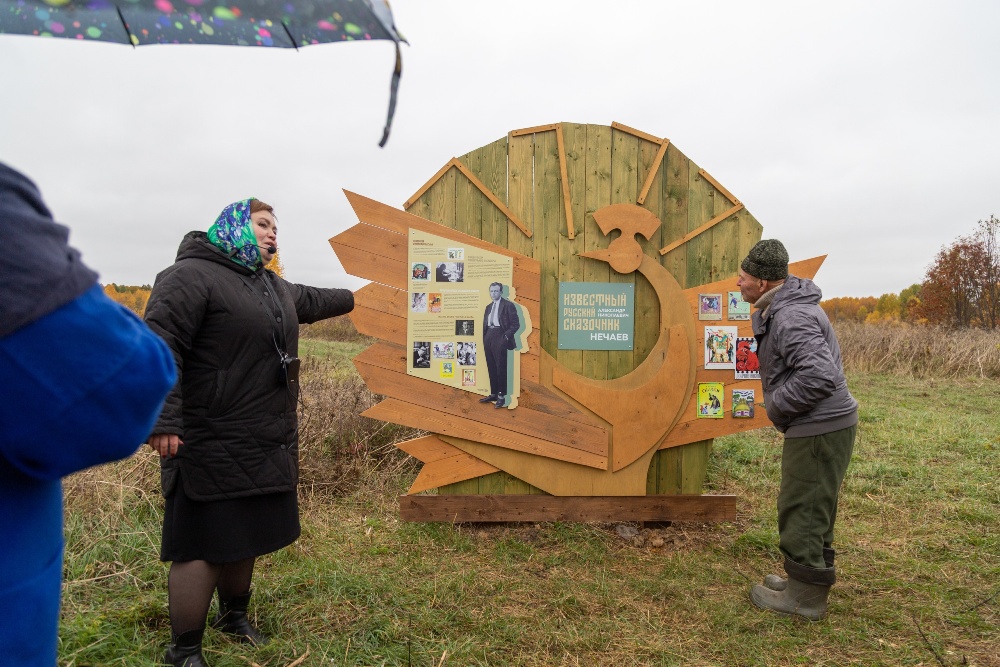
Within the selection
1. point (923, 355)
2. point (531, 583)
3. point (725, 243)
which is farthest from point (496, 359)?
point (923, 355)

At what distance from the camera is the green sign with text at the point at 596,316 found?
459cm

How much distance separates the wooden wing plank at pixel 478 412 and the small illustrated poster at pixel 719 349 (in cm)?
95

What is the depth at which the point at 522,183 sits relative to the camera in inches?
181

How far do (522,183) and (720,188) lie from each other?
4.84 ft

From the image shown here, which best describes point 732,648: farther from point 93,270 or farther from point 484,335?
point 93,270

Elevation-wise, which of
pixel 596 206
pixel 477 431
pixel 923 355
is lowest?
pixel 477 431

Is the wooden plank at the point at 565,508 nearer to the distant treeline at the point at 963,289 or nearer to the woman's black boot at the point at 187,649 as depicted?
the woman's black boot at the point at 187,649

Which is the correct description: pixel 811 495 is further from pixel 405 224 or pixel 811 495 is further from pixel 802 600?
pixel 405 224

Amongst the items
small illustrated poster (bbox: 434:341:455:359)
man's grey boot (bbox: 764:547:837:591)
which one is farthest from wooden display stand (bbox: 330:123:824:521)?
man's grey boot (bbox: 764:547:837:591)

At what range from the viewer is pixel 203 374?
2.38 m

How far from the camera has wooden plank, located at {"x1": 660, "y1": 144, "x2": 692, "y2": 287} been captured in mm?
4660

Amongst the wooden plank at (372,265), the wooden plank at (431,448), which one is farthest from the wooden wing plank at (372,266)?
the wooden plank at (431,448)

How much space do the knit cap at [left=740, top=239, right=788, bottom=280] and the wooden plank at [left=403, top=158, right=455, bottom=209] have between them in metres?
2.19

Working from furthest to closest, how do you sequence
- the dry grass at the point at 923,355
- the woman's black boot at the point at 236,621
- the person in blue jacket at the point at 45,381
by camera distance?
the dry grass at the point at 923,355 < the woman's black boot at the point at 236,621 < the person in blue jacket at the point at 45,381
